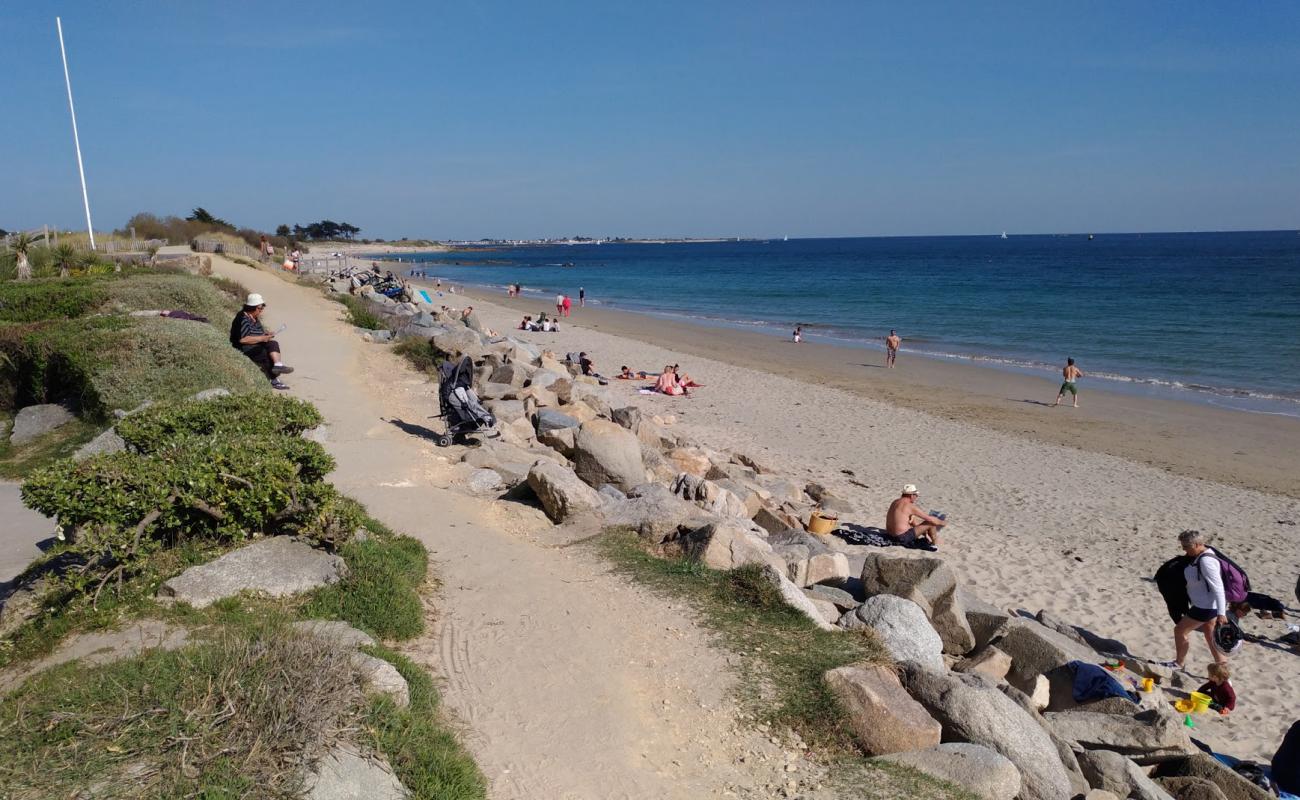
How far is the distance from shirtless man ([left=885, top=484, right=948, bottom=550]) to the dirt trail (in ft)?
17.1

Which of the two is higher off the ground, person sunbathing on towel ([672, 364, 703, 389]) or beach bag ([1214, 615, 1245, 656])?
beach bag ([1214, 615, 1245, 656])

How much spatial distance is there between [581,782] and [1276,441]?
1972 centimetres

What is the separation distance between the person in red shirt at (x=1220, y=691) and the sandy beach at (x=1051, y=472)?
0.13 m

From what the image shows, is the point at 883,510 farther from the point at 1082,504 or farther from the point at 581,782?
the point at 581,782

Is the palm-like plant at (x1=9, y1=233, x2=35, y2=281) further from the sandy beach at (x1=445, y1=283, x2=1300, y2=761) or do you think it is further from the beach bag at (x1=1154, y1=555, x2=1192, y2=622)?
the beach bag at (x1=1154, y1=555, x2=1192, y2=622)

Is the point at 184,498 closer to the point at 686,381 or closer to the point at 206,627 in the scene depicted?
the point at 206,627

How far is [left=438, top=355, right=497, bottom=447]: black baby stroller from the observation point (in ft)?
36.4

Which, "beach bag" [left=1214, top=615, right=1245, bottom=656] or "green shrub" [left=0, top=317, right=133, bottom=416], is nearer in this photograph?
"beach bag" [left=1214, top=615, right=1245, bottom=656]

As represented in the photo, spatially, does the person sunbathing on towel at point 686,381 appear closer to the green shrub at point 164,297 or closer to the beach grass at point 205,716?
the green shrub at point 164,297

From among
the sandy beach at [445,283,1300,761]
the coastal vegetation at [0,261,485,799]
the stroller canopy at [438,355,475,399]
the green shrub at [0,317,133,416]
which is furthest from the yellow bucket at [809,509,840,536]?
the green shrub at [0,317,133,416]

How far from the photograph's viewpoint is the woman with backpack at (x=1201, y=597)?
27.6ft

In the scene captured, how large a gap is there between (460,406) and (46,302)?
9214 millimetres

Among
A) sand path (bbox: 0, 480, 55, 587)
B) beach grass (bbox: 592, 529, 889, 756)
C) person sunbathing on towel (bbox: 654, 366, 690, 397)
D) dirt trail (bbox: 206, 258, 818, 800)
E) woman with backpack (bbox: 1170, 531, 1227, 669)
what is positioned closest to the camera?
dirt trail (bbox: 206, 258, 818, 800)

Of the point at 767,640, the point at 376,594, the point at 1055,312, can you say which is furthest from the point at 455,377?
the point at 1055,312
